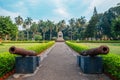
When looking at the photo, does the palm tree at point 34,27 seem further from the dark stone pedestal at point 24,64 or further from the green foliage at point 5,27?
the dark stone pedestal at point 24,64

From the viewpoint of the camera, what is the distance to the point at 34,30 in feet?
350

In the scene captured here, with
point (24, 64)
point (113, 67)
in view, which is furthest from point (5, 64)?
point (113, 67)

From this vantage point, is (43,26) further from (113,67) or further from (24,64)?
(113,67)

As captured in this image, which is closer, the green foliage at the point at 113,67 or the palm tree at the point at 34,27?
the green foliage at the point at 113,67

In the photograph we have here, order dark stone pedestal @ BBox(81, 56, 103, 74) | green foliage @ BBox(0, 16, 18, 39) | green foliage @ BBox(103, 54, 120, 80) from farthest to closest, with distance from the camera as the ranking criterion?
green foliage @ BBox(0, 16, 18, 39) < dark stone pedestal @ BBox(81, 56, 103, 74) < green foliage @ BBox(103, 54, 120, 80)

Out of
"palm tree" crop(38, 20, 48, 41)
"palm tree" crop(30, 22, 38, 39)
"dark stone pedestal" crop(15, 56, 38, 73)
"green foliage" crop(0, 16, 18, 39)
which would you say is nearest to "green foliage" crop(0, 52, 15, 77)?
"dark stone pedestal" crop(15, 56, 38, 73)

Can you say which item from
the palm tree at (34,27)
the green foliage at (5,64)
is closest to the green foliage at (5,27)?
the palm tree at (34,27)

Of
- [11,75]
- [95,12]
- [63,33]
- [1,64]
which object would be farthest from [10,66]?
[63,33]

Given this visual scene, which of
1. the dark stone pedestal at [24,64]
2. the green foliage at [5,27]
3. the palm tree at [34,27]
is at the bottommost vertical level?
the dark stone pedestal at [24,64]

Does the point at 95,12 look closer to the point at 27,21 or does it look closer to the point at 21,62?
the point at 27,21

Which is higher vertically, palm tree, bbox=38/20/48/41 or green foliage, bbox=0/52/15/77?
palm tree, bbox=38/20/48/41

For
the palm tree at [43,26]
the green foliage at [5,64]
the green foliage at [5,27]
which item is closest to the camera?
the green foliage at [5,64]

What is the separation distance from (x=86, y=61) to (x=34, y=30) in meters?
99.2

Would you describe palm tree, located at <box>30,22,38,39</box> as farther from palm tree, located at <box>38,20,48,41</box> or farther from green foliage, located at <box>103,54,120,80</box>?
green foliage, located at <box>103,54,120,80</box>
